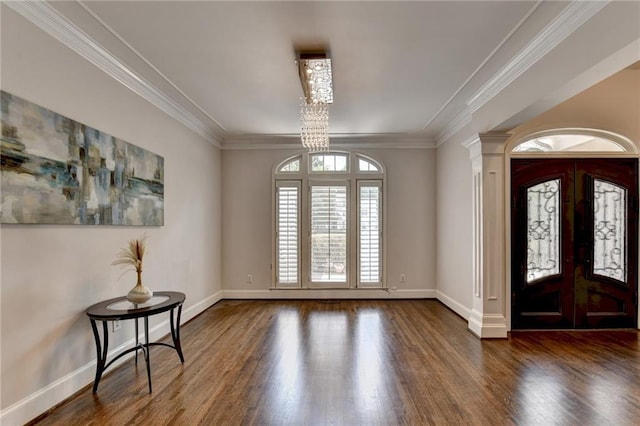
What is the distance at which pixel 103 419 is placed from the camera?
2.30 meters

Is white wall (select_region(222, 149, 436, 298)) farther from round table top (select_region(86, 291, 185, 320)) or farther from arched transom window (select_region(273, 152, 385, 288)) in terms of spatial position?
round table top (select_region(86, 291, 185, 320))

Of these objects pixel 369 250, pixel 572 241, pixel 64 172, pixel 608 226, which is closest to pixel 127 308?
pixel 64 172

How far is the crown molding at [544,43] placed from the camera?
2156 millimetres

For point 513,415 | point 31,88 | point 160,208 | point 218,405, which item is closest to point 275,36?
point 31,88

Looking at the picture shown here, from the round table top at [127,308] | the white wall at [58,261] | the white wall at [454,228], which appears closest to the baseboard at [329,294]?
the white wall at [454,228]

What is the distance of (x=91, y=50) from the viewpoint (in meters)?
2.74

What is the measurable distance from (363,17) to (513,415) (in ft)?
9.62

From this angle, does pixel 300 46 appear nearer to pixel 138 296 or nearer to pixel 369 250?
pixel 138 296

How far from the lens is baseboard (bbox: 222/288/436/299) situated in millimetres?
5812

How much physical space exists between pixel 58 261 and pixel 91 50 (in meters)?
1.68

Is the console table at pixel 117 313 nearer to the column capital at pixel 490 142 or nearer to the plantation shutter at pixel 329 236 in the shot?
the plantation shutter at pixel 329 236

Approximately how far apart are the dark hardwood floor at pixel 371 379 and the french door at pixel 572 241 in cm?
28

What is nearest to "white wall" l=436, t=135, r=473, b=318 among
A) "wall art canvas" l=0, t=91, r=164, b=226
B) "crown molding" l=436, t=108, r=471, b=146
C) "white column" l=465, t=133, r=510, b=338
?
"crown molding" l=436, t=108, r=471, b=146

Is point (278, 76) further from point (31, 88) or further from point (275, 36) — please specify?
point (31, 88)
